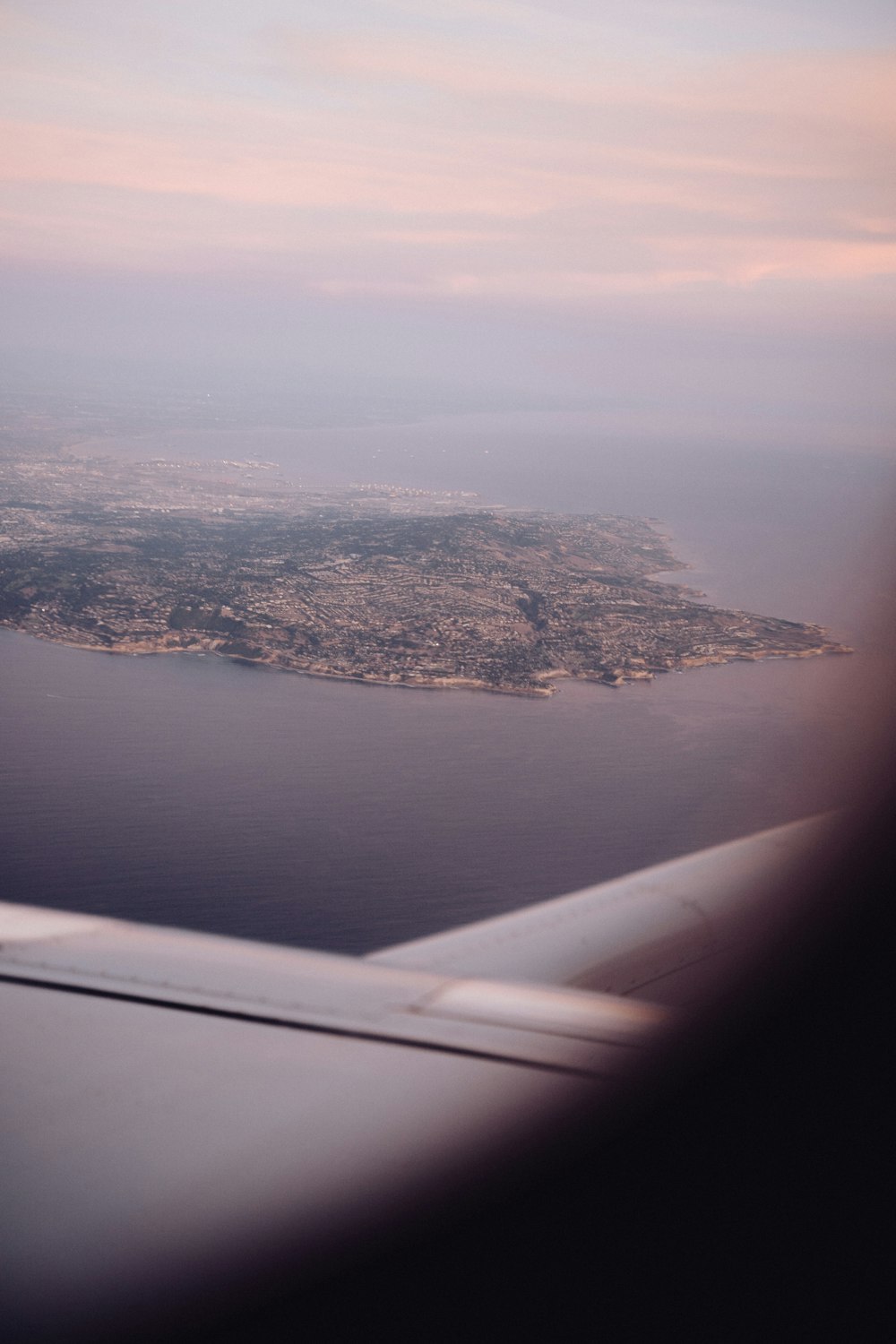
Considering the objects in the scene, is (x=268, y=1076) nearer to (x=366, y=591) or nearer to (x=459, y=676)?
(x=459, y=676)

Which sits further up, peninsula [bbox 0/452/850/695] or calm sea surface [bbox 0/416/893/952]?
peninsula [bbox 0/452/850/695]

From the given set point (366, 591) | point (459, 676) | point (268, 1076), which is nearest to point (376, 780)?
point (459, 676)

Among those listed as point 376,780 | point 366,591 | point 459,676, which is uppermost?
point 366,591

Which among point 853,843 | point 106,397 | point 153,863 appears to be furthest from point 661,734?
point 106,397

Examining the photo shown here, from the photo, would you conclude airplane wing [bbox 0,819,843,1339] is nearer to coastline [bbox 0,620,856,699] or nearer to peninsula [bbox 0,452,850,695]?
coastline [bbox 0,620,856,699]

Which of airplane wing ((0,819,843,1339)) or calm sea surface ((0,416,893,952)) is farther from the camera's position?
calm sea surface ((0,416,893,952))

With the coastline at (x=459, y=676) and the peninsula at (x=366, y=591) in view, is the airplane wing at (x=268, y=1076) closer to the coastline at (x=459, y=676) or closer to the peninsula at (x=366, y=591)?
the coastline at (x=459, y=676)

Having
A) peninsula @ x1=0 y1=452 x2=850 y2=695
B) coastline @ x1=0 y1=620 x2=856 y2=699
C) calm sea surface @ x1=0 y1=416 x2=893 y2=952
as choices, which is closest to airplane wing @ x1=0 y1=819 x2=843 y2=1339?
calm sea surface @ x1=0 y1=416 x2=893 y2=952

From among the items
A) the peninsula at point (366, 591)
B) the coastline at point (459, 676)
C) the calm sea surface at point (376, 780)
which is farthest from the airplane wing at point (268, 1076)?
the peninsula at point (366, 591)
